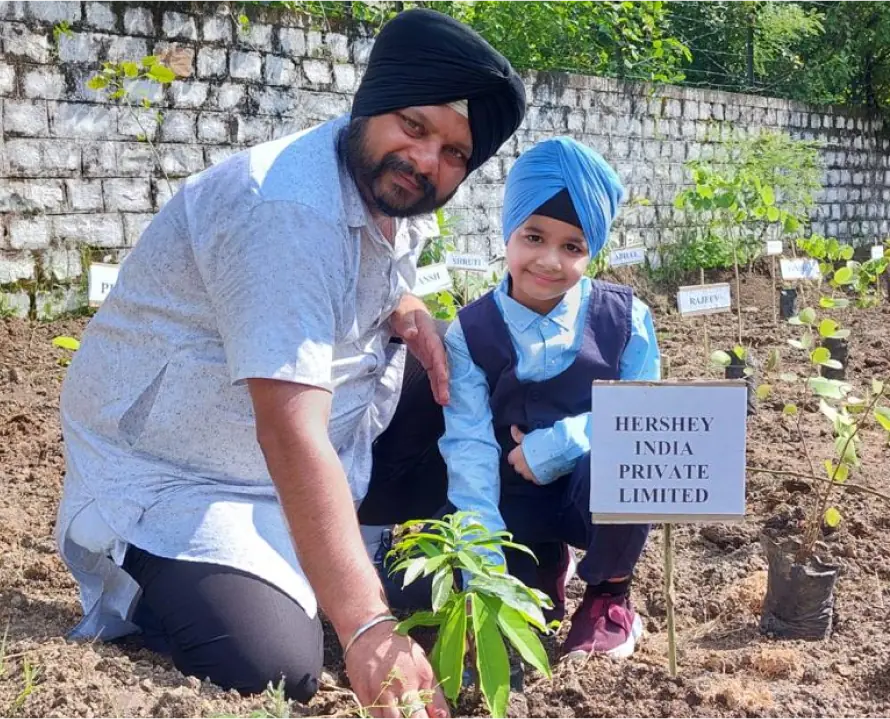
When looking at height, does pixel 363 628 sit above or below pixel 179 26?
below

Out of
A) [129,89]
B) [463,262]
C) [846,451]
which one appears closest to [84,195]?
[129,89]

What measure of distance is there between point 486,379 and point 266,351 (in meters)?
0.84

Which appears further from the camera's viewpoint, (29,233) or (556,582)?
(29,233)

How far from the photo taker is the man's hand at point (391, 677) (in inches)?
53.5

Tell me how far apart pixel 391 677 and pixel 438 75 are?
108 centimetres

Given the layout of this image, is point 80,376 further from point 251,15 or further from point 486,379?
point 251,15

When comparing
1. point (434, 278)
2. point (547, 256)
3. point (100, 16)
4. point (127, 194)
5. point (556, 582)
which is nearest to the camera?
point (547, 256)

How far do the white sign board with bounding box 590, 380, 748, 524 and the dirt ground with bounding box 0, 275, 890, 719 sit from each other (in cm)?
34

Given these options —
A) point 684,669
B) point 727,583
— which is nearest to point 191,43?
point 727,583

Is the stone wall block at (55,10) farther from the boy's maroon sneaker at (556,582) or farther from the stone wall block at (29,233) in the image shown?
the boy's maroon sneaker at (556,582)

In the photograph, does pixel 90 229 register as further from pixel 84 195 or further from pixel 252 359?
pixel 252 359

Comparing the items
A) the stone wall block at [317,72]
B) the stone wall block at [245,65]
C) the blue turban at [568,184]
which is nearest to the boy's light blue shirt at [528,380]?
the blue turban at [568,184]

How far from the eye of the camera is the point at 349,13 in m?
6.43

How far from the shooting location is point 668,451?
169 cm
